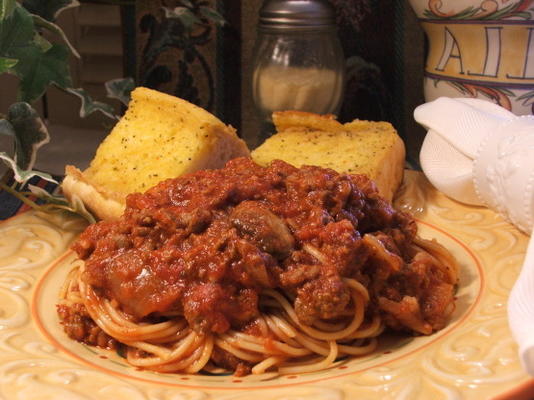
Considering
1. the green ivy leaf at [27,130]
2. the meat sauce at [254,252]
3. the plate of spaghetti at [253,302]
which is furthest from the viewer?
the green ivy leaf at [27,130]

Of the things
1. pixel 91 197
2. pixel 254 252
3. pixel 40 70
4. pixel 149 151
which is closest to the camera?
pixel 254 252

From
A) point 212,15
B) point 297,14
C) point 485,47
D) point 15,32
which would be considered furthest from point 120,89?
point 485,47

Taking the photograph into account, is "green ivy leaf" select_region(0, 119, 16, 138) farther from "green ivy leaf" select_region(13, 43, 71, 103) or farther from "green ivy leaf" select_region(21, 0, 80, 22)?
"green ivy leaf" select_region(21, 0, 80, 22)

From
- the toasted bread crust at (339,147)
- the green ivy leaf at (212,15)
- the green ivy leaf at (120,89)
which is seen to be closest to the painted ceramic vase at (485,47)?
the toasted bread crust at (339,147)

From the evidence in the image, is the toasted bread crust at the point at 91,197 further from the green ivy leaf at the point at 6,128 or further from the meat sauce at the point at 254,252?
the meat sauce at the point at 254,252

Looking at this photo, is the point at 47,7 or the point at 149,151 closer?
the point at 149,151

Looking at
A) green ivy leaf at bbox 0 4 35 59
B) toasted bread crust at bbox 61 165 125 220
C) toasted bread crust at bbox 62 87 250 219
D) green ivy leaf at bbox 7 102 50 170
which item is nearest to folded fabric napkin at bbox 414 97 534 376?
toasted bread crust at bbox 62 87 250 219

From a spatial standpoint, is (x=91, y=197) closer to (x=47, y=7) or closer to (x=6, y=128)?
(x=6, y=128)

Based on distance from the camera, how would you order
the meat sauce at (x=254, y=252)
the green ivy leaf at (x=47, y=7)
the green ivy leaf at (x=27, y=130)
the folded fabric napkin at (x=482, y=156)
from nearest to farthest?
the meat sauce at (x=254, y=252), the folded fabric napkin at (x=482, y=156), the green ivy leaf at (x=27, y=130), the green ivy leaf at (x=47, y=7)
